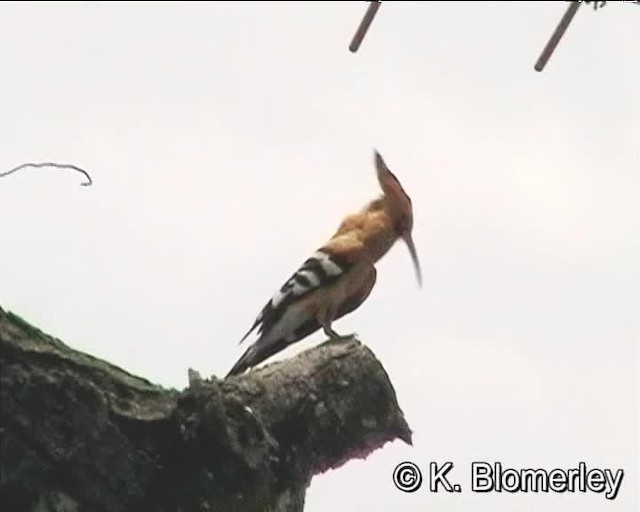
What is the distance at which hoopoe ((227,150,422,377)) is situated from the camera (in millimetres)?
2275

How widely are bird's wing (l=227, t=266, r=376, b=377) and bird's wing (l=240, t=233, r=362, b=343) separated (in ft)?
0.11

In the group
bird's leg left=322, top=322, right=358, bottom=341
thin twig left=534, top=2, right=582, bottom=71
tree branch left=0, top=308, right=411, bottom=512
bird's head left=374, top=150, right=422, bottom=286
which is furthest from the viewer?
bird's head left=374, top=150, right=422, bottom=286

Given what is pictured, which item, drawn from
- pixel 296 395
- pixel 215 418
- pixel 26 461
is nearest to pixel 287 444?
pixel 296 395

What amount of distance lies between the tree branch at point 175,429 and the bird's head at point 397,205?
401 mm

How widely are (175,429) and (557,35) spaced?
0.83m

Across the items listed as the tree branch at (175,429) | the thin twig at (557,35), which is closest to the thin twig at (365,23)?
the thin twig at (557,35)

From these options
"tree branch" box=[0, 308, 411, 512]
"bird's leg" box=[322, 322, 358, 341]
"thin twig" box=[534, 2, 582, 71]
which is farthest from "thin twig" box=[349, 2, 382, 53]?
"bird's leg" box=[322, 322, 358, 341]

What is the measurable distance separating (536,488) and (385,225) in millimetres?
642

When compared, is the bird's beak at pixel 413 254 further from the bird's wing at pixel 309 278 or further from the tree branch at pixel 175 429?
the tree branch at pixel 175 429

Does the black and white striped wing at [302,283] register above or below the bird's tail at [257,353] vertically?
above

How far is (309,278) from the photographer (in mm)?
2266

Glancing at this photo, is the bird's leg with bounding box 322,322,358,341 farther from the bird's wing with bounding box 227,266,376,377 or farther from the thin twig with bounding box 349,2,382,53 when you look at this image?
the thin twig with bounding box 349,2,382,53

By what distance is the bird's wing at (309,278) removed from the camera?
2.27 meters

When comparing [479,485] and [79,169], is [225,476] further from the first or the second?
[479,485]
